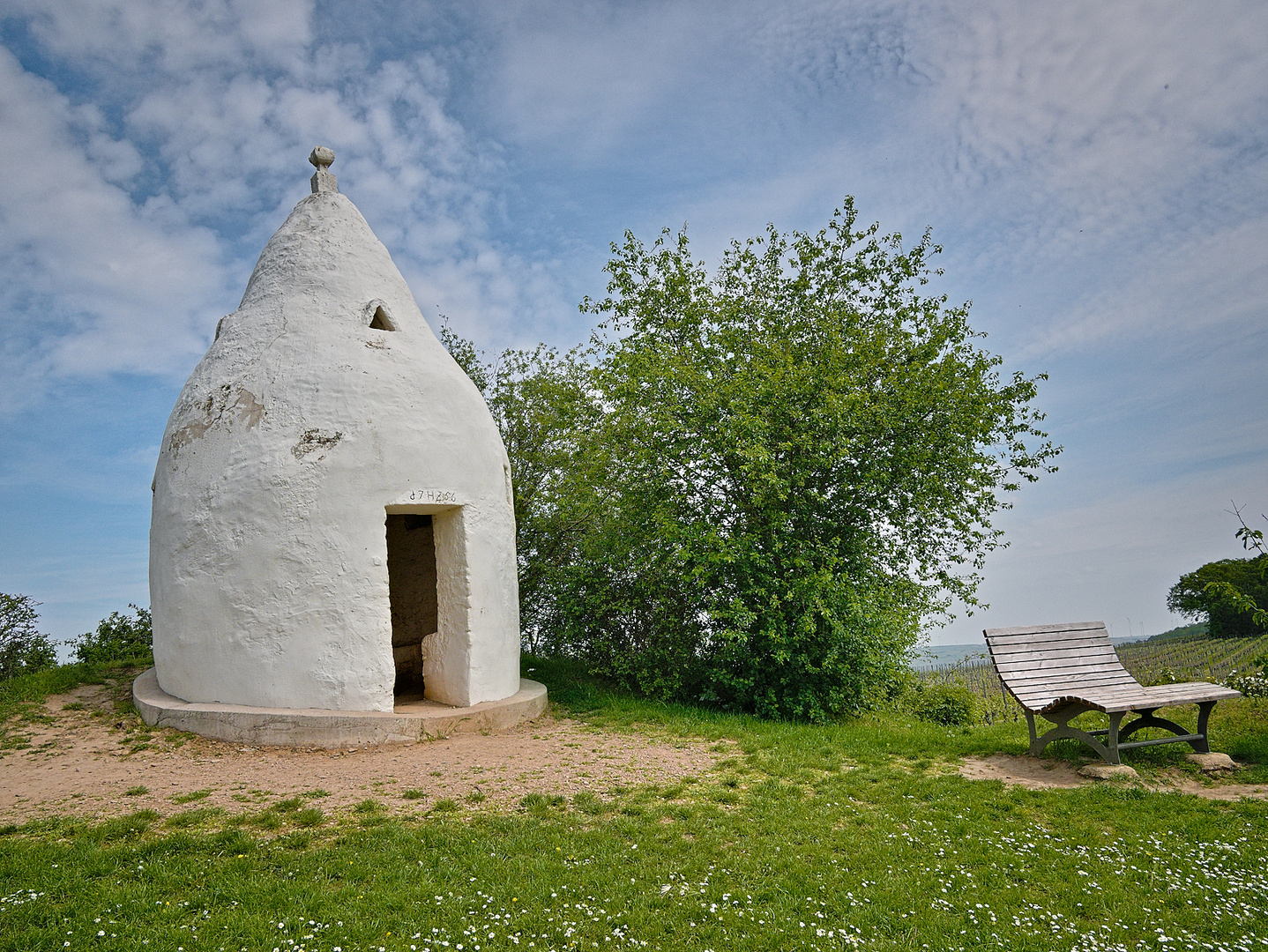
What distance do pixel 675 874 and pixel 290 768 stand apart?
13.3ft

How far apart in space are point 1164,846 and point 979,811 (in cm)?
119

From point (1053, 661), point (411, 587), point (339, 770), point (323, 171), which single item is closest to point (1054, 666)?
point (1053, 661)

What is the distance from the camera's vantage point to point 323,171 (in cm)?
1060

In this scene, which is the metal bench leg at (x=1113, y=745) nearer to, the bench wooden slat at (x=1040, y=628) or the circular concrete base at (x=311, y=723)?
the bench wooden slat at (x=1040, y=628)

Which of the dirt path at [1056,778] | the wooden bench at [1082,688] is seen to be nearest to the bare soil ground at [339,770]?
the dirt path at [1056,778]

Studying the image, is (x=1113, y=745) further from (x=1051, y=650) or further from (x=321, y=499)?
(x=321, y=499)

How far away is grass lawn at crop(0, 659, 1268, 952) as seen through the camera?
383 centimetres

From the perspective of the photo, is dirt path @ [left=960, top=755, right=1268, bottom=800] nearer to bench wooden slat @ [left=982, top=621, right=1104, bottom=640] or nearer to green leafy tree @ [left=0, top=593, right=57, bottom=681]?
bench wooden slat @ [left=982, top=621, right=1104, bottom=640]

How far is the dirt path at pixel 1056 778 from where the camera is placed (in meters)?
6.41

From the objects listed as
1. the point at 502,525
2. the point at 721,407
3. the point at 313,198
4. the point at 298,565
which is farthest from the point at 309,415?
the point at 721,407

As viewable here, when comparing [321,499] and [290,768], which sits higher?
[321,499]

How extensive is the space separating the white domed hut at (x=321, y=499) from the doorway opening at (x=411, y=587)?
2862 mm

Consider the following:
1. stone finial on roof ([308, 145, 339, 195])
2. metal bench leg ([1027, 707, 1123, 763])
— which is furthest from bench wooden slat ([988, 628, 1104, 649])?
stone finial on roof ([308, 145, 339, 195])

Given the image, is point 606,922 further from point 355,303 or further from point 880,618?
point 355,303
